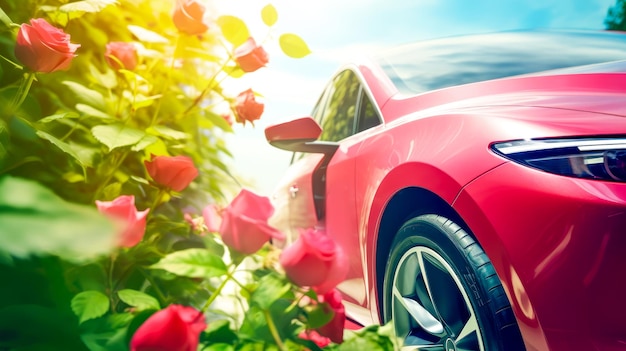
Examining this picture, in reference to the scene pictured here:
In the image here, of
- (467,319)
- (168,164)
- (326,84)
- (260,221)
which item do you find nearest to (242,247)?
(260,221)

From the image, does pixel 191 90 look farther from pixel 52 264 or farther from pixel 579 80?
pixel 579 80

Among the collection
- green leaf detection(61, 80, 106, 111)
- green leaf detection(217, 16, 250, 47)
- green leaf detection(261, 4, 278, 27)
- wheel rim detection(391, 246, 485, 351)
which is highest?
green leaf detection(261, 4, 278, 27)

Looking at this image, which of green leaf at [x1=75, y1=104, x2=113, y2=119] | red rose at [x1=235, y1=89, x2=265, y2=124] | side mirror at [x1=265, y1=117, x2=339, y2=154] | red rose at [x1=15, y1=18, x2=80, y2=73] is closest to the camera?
red rose at [x1=15, y1=18, x2=80, y2=73]

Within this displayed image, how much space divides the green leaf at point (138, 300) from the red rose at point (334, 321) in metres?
0.25

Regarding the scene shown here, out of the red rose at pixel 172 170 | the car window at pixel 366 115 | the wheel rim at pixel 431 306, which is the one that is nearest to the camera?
the red rose at pixel 172 170

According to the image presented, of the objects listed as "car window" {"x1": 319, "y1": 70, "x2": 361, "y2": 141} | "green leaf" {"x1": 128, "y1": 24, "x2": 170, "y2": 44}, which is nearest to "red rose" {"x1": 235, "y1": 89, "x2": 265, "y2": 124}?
"green leaf" {"x1": 128, "y1": 24, "x2": 170, "y2": 44}

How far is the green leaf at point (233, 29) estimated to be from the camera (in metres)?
1.45

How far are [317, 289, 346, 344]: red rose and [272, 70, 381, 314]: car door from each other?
1409 millimetres

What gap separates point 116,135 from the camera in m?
1.21

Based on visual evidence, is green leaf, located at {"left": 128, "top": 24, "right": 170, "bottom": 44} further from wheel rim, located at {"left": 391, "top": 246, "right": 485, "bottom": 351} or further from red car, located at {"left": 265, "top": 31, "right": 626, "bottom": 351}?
wheel rim, located at {"left": 391, "top": 246, "right": 485, "bottom": 351}

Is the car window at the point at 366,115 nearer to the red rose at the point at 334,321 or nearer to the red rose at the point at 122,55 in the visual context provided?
the red rose at the point at 122,55

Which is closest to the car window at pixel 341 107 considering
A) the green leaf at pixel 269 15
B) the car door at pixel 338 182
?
the car door at pixel 338 182

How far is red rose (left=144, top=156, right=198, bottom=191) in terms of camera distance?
3.73 ft

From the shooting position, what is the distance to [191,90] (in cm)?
165
